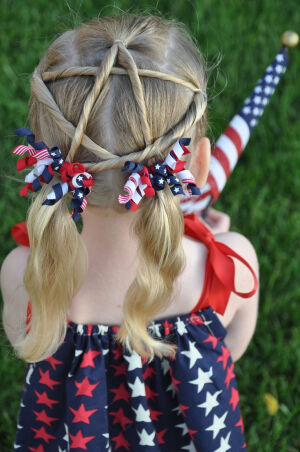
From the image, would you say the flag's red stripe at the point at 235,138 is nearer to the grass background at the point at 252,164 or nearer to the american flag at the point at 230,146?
the american flag at the point at 230,146

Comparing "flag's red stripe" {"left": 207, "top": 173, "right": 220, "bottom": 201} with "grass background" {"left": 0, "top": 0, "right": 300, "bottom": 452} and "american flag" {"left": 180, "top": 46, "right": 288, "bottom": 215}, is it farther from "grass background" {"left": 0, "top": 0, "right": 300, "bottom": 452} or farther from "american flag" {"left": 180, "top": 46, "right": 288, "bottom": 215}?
"grass background" {"left": 0, "top": 0, "right": 300, "bottom": 452}

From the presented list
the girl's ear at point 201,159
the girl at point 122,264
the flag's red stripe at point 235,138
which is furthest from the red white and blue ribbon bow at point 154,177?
the flag's red stripe at point 235,138

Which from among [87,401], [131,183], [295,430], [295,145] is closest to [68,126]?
[131,183]

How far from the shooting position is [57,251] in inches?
50.9

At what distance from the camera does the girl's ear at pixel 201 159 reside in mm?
1463

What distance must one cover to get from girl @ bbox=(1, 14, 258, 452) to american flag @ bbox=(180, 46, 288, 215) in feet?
1.24

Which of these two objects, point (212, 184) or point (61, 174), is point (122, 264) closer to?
point (61, 174)

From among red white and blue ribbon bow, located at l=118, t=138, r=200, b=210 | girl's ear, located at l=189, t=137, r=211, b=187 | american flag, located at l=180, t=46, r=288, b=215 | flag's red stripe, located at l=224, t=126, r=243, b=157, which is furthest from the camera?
flag's red stripe, located at l=224, t=126, r=243, b=157

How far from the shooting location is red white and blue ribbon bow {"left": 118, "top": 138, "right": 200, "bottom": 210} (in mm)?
1154

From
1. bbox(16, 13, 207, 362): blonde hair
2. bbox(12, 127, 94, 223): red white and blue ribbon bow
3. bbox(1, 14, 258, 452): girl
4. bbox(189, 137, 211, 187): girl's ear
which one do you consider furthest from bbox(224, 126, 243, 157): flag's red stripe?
bbox(12, 127, 94, 223): red white and blue ribbon bow

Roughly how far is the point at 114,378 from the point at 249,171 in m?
1.45

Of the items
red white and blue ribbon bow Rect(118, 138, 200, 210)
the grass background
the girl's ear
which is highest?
red white and blue ribbon bow Rect(118, 138, 200, 210)

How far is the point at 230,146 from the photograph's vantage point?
2252mm

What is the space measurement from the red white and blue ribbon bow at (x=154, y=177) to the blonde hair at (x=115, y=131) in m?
0.03
